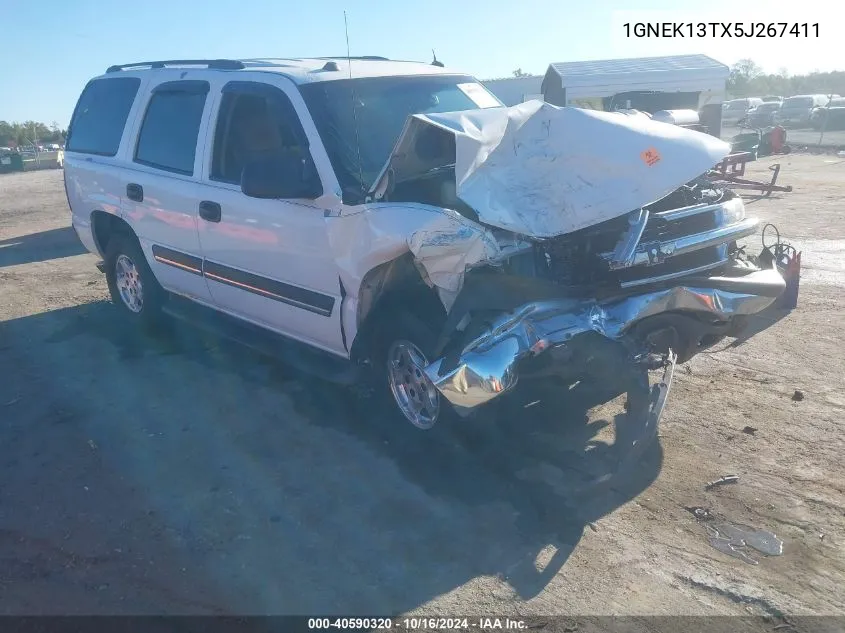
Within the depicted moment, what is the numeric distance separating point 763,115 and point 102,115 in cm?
3372

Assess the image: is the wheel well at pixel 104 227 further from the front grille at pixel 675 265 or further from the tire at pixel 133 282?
the front grille at pixel 675 265

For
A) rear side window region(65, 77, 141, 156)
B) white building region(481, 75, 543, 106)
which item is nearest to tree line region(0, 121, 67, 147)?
white building region(481, 75, 543, 106)

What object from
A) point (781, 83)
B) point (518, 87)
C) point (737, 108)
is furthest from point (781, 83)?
point (518, 87)

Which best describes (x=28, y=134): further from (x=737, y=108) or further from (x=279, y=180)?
(x=279, y=180)

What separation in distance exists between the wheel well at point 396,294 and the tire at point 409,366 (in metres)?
0.04

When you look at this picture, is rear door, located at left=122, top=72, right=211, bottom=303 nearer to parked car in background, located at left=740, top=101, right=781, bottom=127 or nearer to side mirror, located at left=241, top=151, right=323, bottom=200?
side mirror, located at left=241, top=151, right=323, bottom=200

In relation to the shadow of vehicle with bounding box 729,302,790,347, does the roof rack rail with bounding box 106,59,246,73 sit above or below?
above

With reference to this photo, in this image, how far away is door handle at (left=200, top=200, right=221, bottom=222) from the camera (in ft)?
17.9

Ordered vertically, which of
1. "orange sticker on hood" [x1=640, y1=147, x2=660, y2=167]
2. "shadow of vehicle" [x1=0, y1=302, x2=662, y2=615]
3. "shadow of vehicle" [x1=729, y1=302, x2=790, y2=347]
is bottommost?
"shadow of vehicle" [x1=729, y1=302, x2=790, y2=347]

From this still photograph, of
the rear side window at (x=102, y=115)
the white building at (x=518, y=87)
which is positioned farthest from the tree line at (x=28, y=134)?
the rear side window at (x=102, y=115)

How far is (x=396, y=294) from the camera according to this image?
445 cm

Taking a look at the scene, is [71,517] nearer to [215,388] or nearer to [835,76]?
[215,388]

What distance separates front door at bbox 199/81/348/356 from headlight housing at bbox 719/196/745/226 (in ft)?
7.20

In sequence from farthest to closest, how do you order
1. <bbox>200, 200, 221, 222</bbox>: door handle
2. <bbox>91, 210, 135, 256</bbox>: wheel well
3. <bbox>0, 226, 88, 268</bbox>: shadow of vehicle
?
<bbox>0, 226, 88, 268</bbox>: shadow of vehicle → <bbox>91, 210, 135, 256</bbox>: wheel well → <bbox>200, 200, 221, 222</bbox>: door handle
